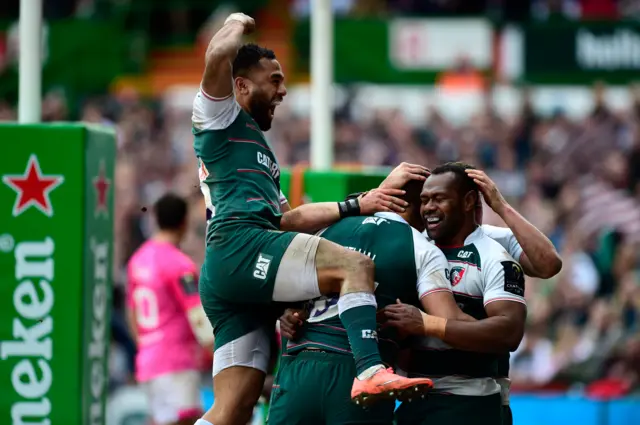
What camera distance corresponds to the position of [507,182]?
1566 centimetres

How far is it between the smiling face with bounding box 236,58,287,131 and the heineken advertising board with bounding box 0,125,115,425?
1553 mm

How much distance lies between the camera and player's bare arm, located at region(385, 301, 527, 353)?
5508 millimetres

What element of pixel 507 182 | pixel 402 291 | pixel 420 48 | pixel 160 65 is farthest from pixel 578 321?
pixel 160 65

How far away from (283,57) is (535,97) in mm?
4729

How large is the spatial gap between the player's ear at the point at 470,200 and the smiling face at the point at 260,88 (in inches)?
41.2

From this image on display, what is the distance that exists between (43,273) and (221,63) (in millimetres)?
2224

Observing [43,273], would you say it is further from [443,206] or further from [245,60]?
[443,206]

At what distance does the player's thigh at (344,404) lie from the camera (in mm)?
5473

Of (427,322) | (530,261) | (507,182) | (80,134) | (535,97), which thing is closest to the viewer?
(427,322)

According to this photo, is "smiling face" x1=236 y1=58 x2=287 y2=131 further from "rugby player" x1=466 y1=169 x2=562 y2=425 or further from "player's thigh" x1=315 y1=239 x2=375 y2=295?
"rugby player" x1=466 y1=169 x2=562 y2=425

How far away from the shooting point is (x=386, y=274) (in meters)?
5.69

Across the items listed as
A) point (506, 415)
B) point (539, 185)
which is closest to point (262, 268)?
point (506, 415)

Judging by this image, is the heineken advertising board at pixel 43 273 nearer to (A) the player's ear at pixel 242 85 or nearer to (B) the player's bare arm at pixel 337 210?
(A) the player's ear at pixel 242 85

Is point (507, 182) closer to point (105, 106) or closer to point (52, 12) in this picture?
point (105, 106)
